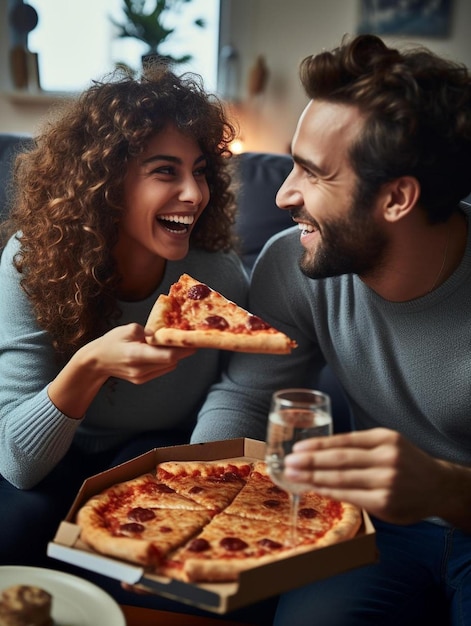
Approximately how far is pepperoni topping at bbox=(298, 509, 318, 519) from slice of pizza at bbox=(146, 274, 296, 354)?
33 cm

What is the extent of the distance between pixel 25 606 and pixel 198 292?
0.84 m

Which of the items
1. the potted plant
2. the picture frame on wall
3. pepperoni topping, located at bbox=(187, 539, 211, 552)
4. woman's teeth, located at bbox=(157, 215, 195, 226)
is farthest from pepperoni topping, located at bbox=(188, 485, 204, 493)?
the picture frame on wall

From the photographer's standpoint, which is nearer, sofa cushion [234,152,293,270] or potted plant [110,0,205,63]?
sofa cushion [234,152,293,270]

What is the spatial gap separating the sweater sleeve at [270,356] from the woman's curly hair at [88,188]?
0.38 metres

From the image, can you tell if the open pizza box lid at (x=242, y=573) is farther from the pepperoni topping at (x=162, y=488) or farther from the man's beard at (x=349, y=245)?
the man's beard at (x=349, y=245)

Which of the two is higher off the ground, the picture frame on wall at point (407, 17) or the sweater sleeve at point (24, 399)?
the picture frame on wall at point (407, 17)

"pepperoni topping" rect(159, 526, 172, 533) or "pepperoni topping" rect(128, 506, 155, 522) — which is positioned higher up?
"pepperoni topping" rect(159, 526, 172, 533)

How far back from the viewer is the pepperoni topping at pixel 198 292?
1.93 meters

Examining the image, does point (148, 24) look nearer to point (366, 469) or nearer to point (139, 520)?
point (139, 520)

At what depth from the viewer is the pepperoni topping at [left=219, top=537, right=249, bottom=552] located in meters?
1.48

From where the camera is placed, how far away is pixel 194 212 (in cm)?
229

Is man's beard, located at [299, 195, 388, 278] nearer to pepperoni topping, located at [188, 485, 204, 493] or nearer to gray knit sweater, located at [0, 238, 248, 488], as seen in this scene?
gray knit sweater, located at [0, 238, 248, 488]

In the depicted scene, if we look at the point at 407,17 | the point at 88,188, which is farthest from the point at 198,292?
the point at 407,17

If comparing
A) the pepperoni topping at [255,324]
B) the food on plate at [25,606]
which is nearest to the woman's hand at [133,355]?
the pepperoni topping at [255,324]
